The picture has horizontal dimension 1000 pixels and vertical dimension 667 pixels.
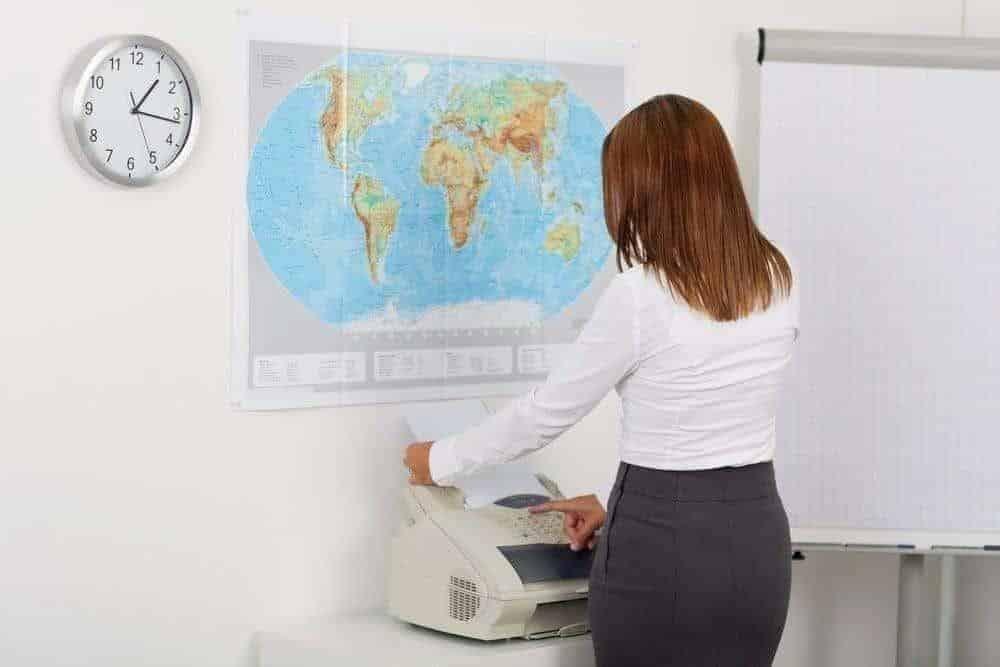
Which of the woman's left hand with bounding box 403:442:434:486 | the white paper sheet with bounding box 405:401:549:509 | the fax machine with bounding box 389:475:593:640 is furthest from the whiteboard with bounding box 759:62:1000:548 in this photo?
the woman's left hand with bounding box 403:442:434:486

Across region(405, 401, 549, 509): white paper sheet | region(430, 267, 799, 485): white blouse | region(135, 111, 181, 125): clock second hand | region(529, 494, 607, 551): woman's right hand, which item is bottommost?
region(529, 494, 607, 551): woman's right hand

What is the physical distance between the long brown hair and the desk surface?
69cm

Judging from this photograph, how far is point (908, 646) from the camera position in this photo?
2832 mm

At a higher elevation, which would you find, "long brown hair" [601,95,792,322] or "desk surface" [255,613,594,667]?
"long brown hair" [601,95,792,322]

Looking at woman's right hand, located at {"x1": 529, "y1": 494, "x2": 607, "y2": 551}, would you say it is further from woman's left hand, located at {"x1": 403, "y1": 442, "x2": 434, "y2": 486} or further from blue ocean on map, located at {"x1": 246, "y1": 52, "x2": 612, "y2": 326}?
blue ocean on map, located at {"x1": 246, "y1": 52, "x2": 612, "y2": 326}

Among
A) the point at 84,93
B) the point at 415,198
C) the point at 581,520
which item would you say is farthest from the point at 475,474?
the point at 84,93

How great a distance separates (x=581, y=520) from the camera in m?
2.18

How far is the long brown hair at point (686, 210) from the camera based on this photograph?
1.86 m

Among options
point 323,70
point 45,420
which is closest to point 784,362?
point 323,70

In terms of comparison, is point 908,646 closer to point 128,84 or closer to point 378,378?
point 378,378

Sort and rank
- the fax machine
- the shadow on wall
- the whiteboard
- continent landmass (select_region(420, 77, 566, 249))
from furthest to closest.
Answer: the shadow on wall < the whiteboard < continent landmass (select_region(420, 77, 566, 249)) < the fax machine

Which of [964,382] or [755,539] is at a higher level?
[964,382]

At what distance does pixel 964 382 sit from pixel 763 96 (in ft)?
2.44

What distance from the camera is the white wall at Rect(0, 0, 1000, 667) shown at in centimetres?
215
